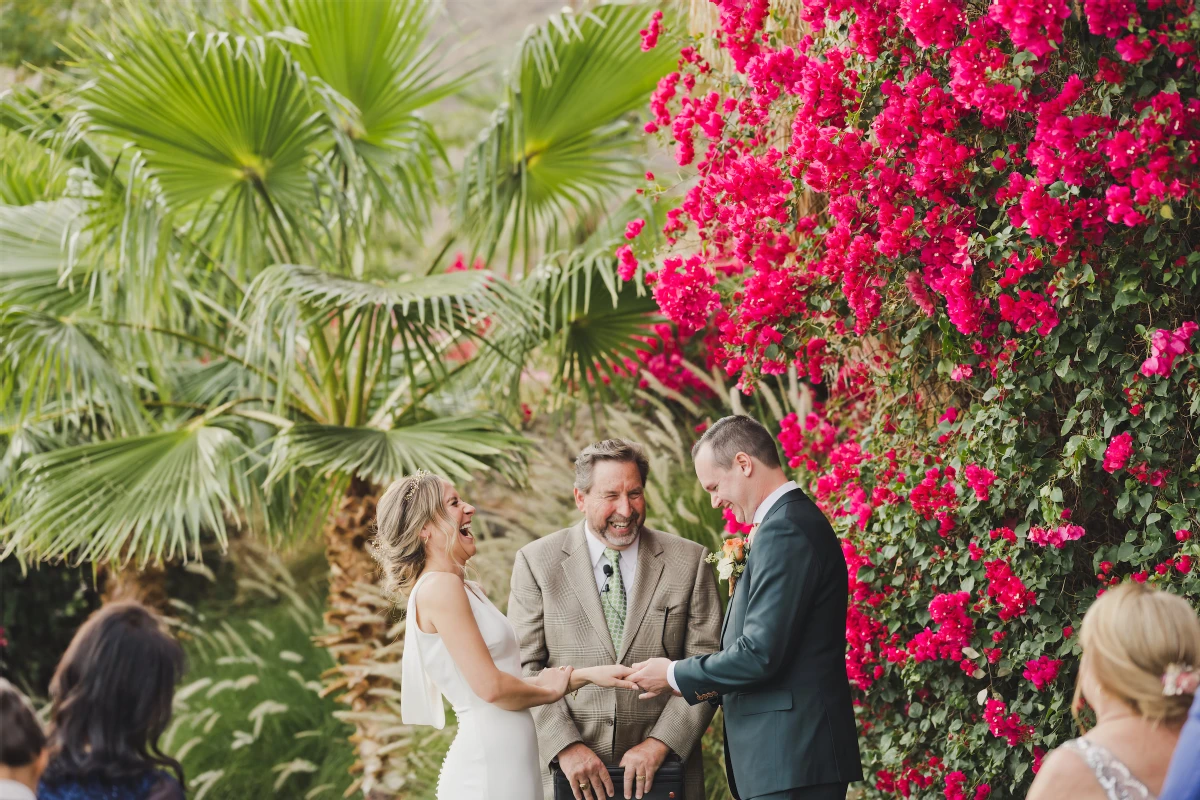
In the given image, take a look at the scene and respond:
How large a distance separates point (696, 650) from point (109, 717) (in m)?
2.02

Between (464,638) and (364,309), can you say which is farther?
(364,309)

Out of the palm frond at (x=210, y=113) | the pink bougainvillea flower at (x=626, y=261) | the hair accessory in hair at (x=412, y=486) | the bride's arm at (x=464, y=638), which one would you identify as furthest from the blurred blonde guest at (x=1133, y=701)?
the palm frond at (x=210, y=113)

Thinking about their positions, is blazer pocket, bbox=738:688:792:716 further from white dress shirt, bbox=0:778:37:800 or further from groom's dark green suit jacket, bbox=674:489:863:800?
white dress shirt, bbox=0:778:37:800

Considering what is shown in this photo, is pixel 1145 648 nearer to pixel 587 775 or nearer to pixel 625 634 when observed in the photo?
pixel 625 634

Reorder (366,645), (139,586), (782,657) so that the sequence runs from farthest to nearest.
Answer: (139,586), (366,645), (782,657)

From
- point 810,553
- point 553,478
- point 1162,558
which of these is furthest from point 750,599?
point 553,478

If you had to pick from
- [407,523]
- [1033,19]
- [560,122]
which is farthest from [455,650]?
[560,122]

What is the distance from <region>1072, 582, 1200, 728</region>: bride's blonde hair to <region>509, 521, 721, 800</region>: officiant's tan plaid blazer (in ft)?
5.63

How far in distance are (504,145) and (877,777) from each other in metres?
3.62

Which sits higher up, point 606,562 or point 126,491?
point 126,491

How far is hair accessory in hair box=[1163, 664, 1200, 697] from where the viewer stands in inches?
85.7

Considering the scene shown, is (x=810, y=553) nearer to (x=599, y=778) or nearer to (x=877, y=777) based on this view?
(x=599, y=778)

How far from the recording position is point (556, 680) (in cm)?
352

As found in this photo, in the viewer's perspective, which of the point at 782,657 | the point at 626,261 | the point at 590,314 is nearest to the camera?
the point at 782,657
